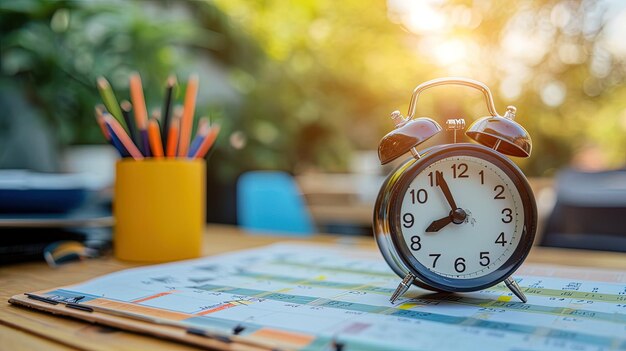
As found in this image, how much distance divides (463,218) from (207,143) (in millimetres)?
534

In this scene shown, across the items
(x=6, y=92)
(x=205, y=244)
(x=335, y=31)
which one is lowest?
(x=205, y=244)

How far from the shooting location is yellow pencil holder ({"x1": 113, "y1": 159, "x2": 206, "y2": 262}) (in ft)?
3.05

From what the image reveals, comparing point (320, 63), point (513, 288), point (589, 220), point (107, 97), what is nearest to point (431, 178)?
point (513, 288)

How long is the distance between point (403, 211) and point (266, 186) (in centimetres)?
167

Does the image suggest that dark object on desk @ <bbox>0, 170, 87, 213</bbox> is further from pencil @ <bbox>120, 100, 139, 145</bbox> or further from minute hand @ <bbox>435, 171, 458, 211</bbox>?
minute hand @ <bbox>435, 171, 458, 211</bbox>

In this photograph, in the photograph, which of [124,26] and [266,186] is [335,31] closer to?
[124,26]

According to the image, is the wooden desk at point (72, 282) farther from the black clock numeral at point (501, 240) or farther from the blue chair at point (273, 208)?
the blue chair at point (273, 208)

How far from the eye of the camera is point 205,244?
115cm

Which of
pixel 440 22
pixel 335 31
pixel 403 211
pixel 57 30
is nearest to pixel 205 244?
pixel 403 211

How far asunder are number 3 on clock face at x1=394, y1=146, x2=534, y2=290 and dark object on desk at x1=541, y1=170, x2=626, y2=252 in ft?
4.77

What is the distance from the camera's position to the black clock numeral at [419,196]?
63 cm

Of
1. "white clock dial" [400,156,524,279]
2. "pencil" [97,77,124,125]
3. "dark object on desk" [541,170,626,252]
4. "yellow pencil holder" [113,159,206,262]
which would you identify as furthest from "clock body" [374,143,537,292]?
"dark object on desk" [541,170,626,252]

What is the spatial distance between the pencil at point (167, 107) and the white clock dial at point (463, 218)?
47cm

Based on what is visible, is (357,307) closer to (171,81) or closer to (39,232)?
(171,81)
